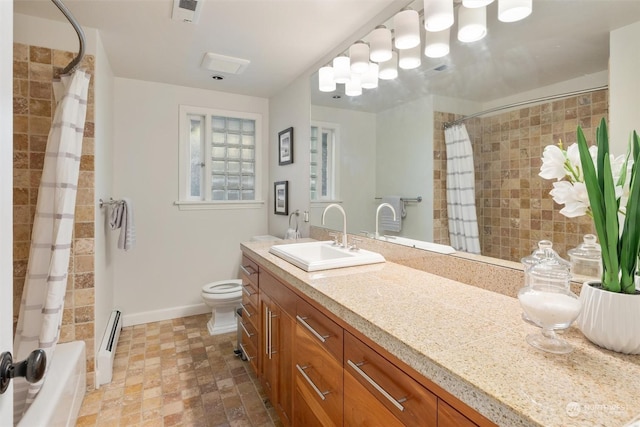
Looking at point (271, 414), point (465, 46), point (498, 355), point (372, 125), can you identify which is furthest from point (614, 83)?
point (271, 414)

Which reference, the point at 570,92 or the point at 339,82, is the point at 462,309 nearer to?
the point at 570,92

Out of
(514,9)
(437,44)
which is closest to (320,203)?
(437,44)

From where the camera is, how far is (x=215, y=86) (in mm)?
3219

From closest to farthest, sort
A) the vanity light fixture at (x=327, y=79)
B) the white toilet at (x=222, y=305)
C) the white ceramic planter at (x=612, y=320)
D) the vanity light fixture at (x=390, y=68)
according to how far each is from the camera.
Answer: the white ceramic planter at (x=612, y=320) < the vanity light fixture at (x=390, y=68) < the vanity light fixture at (x=327, y=79) < the white toilet at (x=222, y=305)

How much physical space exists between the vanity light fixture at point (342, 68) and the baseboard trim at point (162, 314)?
263 centimetres

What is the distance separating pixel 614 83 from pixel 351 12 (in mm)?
1437

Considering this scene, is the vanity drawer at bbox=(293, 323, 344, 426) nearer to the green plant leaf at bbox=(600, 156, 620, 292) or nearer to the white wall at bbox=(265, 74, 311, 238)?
the green plant leaf at bbox=(600, 156, 620, 292)

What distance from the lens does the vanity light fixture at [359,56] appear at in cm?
205

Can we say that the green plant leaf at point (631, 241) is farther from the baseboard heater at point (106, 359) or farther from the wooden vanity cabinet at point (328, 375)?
the baseboard heater at point (106, 359)

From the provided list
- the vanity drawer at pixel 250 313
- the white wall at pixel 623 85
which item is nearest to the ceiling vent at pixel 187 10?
the vanity drawer at pixel 250 313

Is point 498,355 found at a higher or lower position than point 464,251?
lower

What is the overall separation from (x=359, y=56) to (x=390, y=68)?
246 mm

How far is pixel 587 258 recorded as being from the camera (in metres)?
1.06

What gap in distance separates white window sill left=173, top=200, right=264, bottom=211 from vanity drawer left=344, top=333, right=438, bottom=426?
2664 mm
